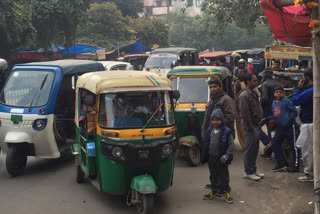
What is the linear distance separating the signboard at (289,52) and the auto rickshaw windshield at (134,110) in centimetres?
665

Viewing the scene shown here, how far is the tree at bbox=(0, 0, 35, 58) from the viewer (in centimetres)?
2108

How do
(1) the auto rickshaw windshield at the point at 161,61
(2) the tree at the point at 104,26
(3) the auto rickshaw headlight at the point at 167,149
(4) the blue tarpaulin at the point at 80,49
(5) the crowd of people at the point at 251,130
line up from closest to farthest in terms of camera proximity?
(3) the auto rickshaw headlight at the point at 167,149
(5) the crowd of people at the point at 251,130
(1) the auto rickshaw windshield at the point at 161,61
(4) the blue tarpaulin at the point at 80,49
(2) the tree at the point at 104,26

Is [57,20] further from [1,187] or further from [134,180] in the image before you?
[134,180]

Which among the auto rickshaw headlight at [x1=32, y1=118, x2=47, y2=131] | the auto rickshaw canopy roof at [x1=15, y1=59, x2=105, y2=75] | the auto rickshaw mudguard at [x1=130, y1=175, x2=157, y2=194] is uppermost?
the auto rickshaw canopy roof at [x1=15, y1=59, x2=105, y2=75]

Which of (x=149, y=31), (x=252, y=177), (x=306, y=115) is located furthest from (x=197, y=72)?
(x=149, y=31)

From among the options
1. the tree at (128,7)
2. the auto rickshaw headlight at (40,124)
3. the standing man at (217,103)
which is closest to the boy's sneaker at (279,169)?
the standing man at (217,103)

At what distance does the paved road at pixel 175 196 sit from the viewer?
634cm

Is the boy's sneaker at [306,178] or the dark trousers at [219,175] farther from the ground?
the dark trousers at [219,175]

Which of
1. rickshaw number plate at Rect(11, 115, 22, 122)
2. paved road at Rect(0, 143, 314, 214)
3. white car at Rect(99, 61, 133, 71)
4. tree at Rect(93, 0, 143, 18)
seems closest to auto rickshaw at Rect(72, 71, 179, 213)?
paved road at Rect(0, 143, 314, 214)

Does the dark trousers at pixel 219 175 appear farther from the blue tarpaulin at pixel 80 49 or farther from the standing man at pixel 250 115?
the blue tarpaulin at pixel 80 49

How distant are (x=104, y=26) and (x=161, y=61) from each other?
790 inches

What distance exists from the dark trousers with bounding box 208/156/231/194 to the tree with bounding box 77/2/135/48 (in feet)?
102

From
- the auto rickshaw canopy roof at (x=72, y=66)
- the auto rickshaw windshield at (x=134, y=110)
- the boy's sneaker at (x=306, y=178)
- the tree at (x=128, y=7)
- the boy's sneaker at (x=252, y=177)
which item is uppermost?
the tree at (x=128, y=7)

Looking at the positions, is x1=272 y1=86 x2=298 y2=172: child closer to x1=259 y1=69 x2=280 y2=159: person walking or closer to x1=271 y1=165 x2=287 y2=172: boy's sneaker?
x1=271 y1=165 x2=287 y2=172: boy's sneaker
